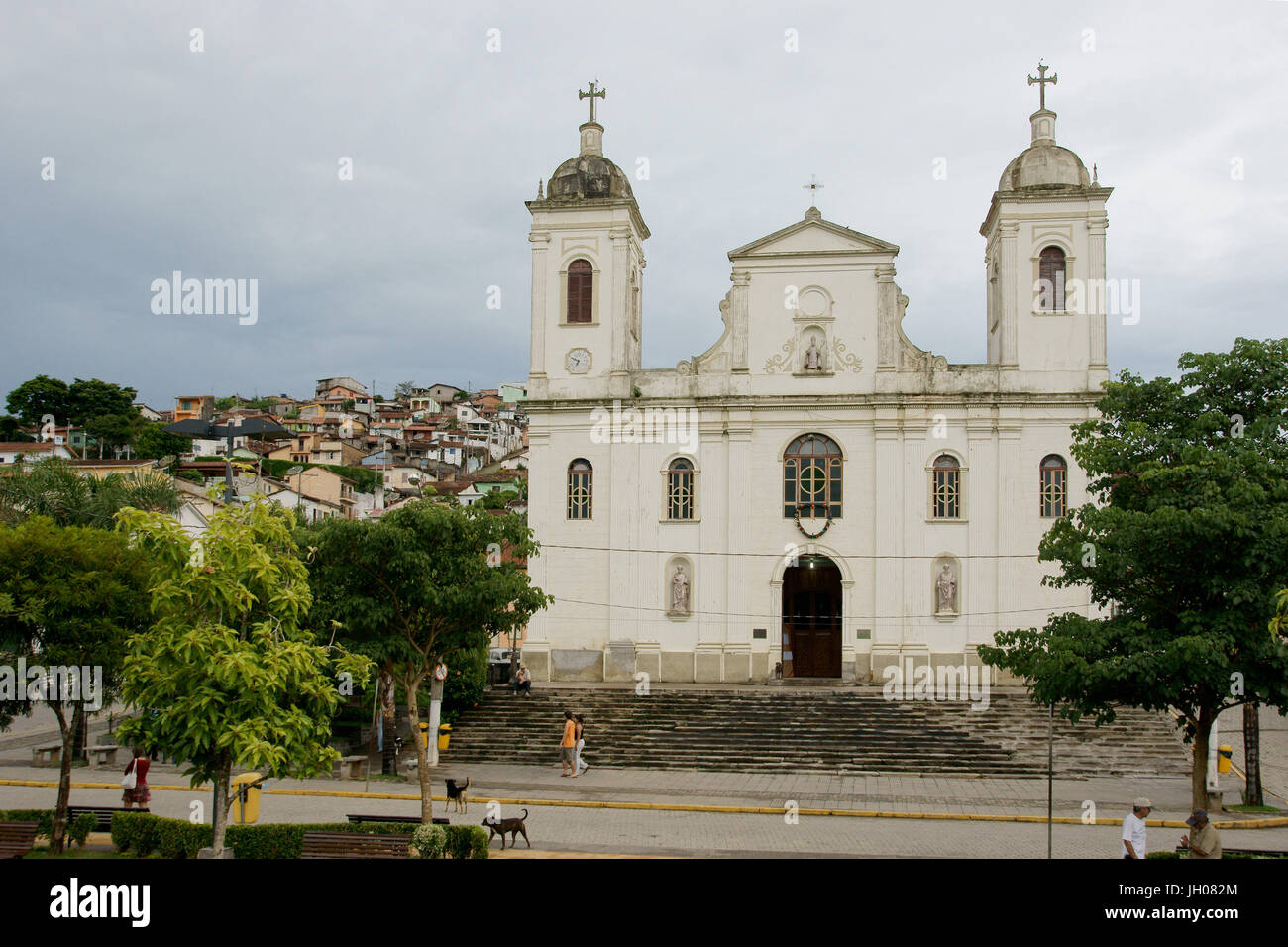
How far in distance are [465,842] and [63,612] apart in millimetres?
6630

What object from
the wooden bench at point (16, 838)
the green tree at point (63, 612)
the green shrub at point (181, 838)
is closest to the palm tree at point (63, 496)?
the green tree at point (63, 612)

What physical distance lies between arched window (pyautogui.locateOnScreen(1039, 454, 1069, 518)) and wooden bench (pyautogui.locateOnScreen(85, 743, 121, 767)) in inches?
919

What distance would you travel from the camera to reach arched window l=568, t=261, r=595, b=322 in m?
32.3

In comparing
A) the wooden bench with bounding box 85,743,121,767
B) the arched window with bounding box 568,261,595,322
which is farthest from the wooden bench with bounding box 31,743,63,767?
the arched window with bounding box 568,261,595,322

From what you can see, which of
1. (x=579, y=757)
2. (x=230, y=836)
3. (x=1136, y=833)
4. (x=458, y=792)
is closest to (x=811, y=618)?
(x=579, y=757)

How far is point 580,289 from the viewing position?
106 feet

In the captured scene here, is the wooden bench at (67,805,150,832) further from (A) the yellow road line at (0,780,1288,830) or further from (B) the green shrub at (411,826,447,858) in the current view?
(B) the green shrub at (411,826,447,858)

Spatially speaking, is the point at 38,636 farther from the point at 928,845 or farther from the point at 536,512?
the point at 536,512

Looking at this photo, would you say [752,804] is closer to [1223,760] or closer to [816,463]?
[1223,760]

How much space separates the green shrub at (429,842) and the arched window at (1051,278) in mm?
23110

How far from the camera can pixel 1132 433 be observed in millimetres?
17156

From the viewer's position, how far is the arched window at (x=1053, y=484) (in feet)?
98.0
